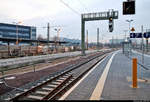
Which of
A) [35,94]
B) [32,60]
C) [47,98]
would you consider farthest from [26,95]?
[32,60]

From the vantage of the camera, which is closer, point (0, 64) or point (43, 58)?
point (0, 64)

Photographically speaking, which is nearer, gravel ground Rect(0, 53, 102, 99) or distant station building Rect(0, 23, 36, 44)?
gravel ground Rect(0, 53, 102, 99)

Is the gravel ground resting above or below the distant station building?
below

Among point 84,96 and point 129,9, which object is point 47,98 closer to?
point 84,96

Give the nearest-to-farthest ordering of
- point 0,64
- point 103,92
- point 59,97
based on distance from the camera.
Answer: point 59,97
point 103,92
point 0,64

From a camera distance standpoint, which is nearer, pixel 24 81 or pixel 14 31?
pixel 24 81

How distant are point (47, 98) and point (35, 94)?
850 millimetres

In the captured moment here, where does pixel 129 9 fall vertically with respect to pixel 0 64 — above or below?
above

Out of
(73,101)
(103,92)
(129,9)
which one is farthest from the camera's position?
(129,9)

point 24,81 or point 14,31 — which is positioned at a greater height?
point 14,31

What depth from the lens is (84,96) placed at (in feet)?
21.5

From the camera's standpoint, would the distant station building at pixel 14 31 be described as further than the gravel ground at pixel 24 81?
Yes

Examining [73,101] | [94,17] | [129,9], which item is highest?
[94,17]

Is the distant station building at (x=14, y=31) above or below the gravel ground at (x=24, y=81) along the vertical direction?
above
